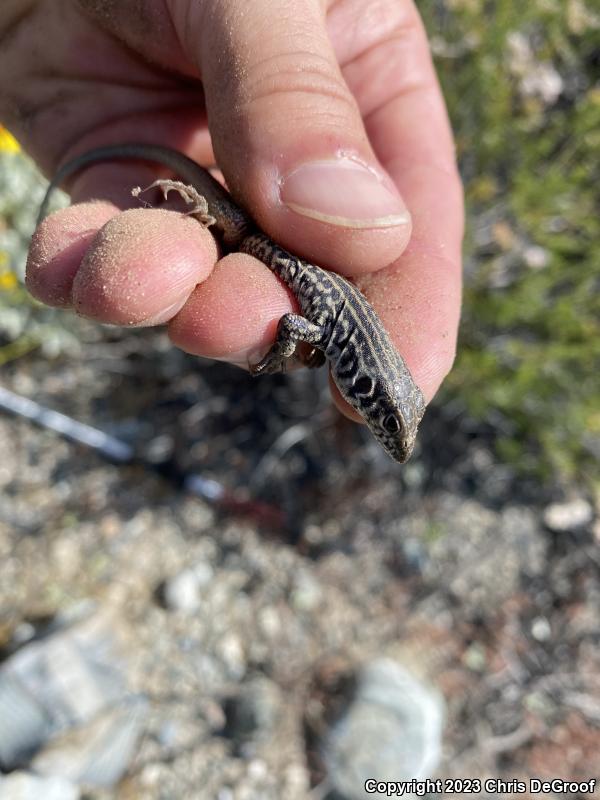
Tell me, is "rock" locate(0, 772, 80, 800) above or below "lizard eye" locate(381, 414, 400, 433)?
below

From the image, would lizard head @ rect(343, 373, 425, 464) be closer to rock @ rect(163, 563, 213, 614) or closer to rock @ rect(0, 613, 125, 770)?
rock @ rect(163, 563, 213, 614)

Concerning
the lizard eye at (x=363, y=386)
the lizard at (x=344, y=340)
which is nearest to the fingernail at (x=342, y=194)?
the lizard at (x=344, y=340)

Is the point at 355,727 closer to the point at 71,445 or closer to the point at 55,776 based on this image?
the point at 55,776

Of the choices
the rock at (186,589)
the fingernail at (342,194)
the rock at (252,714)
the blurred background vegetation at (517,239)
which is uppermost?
the fingernail at (342,194)

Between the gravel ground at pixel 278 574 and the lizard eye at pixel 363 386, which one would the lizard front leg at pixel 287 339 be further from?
the gravel ground at pixel 278 574

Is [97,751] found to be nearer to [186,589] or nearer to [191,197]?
[186,589]

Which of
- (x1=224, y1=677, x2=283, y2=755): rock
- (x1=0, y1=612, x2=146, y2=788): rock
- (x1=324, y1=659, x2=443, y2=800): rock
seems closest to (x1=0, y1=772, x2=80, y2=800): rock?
(x1=0, y1=612, x2=146, y2=788): rock
